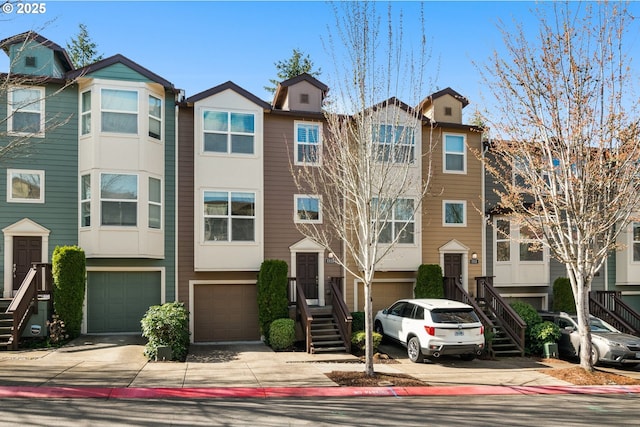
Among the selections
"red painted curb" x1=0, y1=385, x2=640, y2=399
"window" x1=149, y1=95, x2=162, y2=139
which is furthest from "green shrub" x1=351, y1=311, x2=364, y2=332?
"window" x1=149, y1=95, x2=162, y2=139

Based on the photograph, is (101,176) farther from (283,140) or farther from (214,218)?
(283,140)

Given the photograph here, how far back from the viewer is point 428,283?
1891 centimetres

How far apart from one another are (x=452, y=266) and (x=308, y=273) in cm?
550

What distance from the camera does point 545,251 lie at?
20719 mm

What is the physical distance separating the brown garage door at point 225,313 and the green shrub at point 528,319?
848cm

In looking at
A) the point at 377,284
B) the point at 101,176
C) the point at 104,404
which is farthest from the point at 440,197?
the point at 104,404

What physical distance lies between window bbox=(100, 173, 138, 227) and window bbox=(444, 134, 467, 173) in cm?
1099

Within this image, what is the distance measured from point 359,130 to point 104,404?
7650 mm

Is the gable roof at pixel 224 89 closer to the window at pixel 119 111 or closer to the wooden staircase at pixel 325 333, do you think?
the window at pixel 119 111

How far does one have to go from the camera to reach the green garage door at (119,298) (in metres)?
16.9

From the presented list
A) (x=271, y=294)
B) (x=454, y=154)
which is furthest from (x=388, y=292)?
(x=454, y=154)

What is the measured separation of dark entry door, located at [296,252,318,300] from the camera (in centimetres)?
1862

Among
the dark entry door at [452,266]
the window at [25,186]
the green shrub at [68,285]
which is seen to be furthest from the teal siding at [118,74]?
the dark entry door at [452,266]

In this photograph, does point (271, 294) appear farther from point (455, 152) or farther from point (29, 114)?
point (29, 114)
